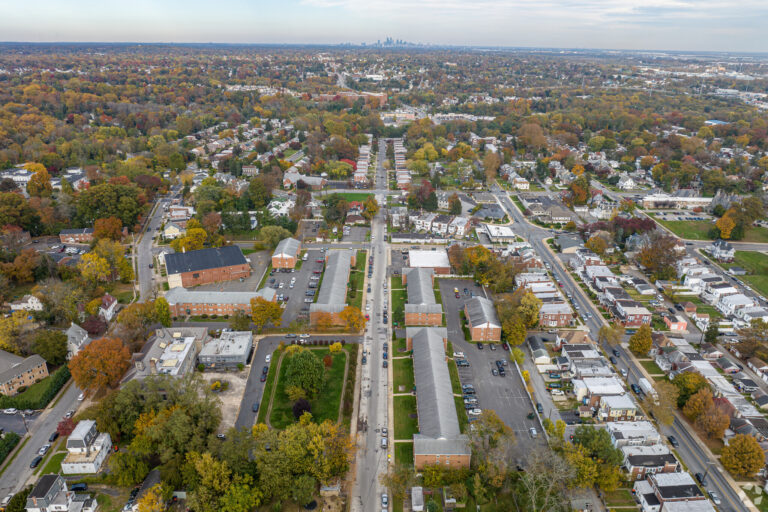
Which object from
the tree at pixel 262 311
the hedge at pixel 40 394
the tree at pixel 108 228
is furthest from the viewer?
the tree at pixel 108 228

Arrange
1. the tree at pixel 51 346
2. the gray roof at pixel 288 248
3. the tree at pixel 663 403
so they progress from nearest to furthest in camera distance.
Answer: the tree at pixel 663 403
the tree at pixel 51 346
the gray roof at pixel 288 248

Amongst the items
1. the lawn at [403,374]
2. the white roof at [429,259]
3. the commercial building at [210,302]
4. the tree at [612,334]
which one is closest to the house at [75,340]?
the commercial building at [210,302]

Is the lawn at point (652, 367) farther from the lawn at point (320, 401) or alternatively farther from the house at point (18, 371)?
the house at point (18, 371)

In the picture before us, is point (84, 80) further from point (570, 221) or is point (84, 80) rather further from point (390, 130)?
point (570, 221)

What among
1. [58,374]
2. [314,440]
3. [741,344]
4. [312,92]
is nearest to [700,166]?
[741,344]

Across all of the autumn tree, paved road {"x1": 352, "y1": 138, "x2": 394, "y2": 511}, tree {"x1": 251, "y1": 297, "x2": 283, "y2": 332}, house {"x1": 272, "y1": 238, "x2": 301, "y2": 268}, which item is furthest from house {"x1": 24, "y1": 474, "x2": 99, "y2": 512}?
house {"x1": 272, "y1": 238, "x2": 301, "y2": 268}

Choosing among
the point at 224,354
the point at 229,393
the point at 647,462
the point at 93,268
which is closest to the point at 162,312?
the point at 224,354
